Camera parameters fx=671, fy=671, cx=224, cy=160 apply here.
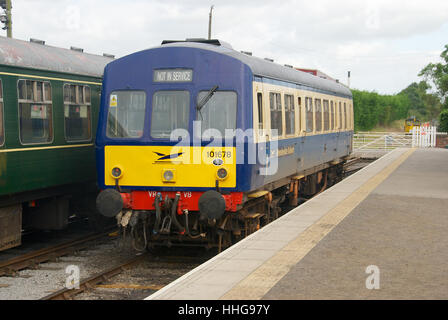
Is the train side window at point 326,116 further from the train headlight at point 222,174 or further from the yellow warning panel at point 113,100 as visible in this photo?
→ the yellow warning panel at point 113,100

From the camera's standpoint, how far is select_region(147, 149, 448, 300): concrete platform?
6684 mm

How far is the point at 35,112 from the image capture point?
11297 mm

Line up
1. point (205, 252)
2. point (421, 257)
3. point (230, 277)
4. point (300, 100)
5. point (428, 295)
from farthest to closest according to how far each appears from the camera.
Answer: point (300, 100), point (205, 252), point (421, 257), point (230, 277), point (428, 295)

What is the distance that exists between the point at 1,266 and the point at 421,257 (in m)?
6.12

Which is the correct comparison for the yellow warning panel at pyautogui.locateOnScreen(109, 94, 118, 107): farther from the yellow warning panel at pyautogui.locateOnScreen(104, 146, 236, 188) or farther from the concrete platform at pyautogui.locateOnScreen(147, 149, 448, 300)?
the concrete platform at pyautogui.locateOnScreen(147, 149, 448, 300)

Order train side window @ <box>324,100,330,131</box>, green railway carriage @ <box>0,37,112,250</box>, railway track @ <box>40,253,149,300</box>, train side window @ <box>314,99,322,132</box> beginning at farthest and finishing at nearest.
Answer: train side window @ <box>324,100,330,131</box>
train side window @ <box>314,99,322,132</box>
green railway carriage @ <box>0,37,112,250</box>
railway track @ <box>40,253,149,300</box>

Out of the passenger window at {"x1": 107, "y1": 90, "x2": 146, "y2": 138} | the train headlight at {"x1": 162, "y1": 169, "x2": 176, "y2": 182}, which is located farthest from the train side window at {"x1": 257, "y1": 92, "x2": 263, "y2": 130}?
the passenger window at {"x1": 107, "y1": 90, "x2": 146, "y2": 138}

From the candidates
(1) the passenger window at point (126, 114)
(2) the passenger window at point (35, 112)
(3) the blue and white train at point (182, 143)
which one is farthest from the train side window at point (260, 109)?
(2) the passenger window at point (35, 112)

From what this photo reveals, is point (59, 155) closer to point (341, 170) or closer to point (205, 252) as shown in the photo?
point (205, 252)

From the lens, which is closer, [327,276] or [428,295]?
[428,295]

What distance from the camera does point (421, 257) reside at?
8352mm

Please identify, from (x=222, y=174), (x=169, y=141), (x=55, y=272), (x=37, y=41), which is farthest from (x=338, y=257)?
(x=37, y=41)

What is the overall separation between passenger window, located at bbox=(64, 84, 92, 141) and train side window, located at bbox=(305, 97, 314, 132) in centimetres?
468
